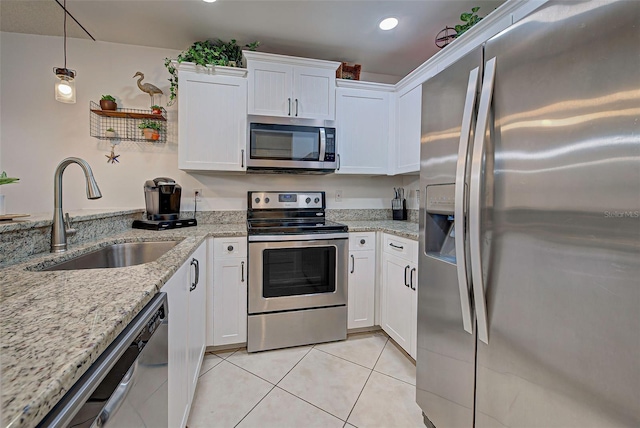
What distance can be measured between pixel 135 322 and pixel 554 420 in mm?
1217

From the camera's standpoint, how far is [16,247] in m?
1.07

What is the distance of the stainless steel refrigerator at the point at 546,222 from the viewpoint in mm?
650

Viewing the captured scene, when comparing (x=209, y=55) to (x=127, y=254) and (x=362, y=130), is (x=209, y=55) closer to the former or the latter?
(x=362, y=130)

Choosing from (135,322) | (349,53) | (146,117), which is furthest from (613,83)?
(146,117)

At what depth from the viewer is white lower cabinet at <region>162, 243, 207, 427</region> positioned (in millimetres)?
1044

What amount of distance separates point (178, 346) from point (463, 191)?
1319 millimetres

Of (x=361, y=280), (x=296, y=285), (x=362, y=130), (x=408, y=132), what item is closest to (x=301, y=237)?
(x=296, y=285)

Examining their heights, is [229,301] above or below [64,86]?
below

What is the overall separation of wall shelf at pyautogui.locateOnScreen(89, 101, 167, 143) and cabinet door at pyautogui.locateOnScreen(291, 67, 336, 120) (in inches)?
48.6

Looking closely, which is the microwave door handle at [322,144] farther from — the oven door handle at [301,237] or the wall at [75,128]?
the wall at [75,128]

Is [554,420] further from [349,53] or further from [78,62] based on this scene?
[78,62]

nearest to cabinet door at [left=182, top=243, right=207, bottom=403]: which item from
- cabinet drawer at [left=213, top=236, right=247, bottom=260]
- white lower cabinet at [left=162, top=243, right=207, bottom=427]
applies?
white lower cabinet at [left=162, top=243, right=207, bottom=427]

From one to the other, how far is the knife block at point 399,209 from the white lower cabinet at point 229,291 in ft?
5.31

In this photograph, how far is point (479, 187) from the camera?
0.98m
